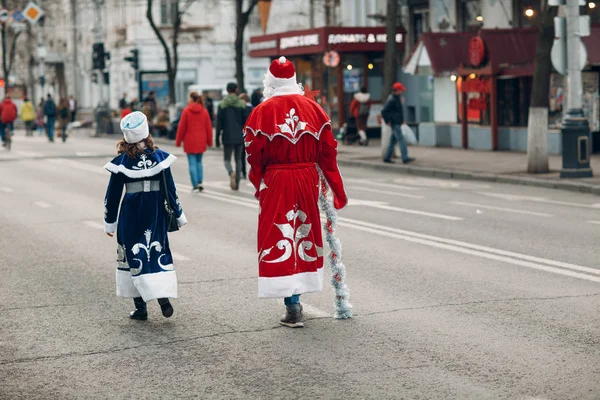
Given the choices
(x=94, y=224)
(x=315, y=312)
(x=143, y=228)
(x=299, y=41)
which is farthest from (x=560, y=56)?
(x=299, y=41)

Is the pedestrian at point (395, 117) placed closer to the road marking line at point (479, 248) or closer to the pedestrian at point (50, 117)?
the road marking line at point (479, 248)

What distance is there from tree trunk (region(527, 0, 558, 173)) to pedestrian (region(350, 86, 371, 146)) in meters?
11.8

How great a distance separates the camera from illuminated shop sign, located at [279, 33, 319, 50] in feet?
122

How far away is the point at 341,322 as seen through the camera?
8.86m

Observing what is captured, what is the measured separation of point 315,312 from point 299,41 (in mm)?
29814

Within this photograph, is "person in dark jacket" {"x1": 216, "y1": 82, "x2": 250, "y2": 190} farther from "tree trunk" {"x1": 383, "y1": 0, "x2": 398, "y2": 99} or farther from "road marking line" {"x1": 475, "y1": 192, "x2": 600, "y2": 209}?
"tree trunk" {"x1": 383, "y1": 0, "x2": 398, "y2": 99}

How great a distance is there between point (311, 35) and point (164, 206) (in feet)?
94.8

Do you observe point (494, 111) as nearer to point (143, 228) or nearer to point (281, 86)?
point (281, 86)

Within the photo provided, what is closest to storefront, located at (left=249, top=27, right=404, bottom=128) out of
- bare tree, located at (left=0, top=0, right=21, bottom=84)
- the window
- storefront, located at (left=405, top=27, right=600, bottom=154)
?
storefront, located at (left=405, top=27, right=600, bottom=154)

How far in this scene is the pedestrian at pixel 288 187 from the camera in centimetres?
859

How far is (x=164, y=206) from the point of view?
356 inches

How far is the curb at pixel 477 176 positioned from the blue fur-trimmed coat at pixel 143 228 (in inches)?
481

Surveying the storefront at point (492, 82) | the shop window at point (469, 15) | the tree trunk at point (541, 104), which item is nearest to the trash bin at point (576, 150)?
the tree trunk at point (541, 104)

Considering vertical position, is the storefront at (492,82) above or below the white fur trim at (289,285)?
above
